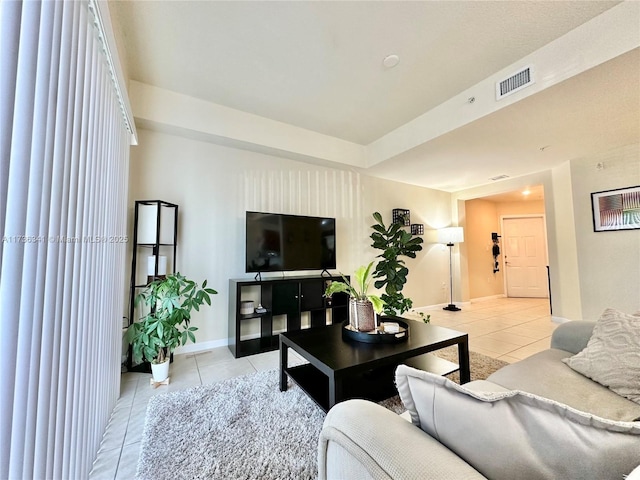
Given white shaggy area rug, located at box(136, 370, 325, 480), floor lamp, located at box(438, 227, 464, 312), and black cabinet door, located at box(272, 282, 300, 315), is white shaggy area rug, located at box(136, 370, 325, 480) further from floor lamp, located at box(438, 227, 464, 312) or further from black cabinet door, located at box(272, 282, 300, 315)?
floor lamp, located at box(438, 227, 464, 312)

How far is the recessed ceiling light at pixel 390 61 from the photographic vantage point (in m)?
2.22

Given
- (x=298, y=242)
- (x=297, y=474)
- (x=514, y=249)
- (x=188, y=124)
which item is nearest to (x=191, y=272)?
(x=298, y=242)

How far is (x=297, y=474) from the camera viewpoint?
Result: 1210mm

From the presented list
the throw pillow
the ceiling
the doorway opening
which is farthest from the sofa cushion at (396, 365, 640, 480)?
the doorway opening

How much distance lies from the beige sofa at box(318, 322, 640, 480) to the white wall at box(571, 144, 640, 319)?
412 centimetres

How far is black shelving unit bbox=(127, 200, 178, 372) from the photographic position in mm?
2371

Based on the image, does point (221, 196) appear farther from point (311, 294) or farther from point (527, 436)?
point (527, 436)

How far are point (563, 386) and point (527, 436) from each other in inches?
38.0

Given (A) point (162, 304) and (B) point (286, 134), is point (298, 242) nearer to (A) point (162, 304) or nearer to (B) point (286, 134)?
(B) point (286, 134)

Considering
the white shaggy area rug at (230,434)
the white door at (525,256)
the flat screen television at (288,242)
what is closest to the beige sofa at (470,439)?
the white shaggy area rug at (230,434)

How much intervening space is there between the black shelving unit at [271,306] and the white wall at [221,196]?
250mm

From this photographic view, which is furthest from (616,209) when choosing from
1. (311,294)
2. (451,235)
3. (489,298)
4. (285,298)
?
(285,298)

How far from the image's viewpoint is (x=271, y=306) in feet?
9.72

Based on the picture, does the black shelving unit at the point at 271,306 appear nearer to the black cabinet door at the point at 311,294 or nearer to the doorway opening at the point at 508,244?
the black cabinet door at the point at 311,294
